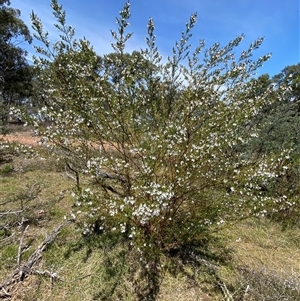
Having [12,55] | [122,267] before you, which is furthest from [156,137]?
[12,55]

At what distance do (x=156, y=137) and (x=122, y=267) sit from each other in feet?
5.21

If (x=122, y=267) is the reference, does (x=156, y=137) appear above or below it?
above

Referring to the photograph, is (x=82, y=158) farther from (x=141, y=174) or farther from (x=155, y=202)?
(x=155, y=202)

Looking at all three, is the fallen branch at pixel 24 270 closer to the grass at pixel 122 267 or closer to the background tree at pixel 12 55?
the grass at pixel 122 267

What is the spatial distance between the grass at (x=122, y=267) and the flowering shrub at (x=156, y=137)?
0.42 m

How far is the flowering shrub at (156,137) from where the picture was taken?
220 cm

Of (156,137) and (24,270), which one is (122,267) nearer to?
(24,270)

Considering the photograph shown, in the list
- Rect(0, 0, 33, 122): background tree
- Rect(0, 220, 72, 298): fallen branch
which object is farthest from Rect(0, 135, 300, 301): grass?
Rect(0, 0, 33, 122): background tree

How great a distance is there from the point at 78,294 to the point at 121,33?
256 cm

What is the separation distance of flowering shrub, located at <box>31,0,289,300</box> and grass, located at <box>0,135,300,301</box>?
0.42 metres

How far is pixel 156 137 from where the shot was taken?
2197 mm

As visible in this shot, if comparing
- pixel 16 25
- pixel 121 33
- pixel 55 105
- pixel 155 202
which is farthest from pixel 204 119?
pixel 16 25

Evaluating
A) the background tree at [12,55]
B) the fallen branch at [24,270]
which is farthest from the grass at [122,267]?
the background tree at [12,55]

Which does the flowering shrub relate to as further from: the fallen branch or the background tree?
the background tree
